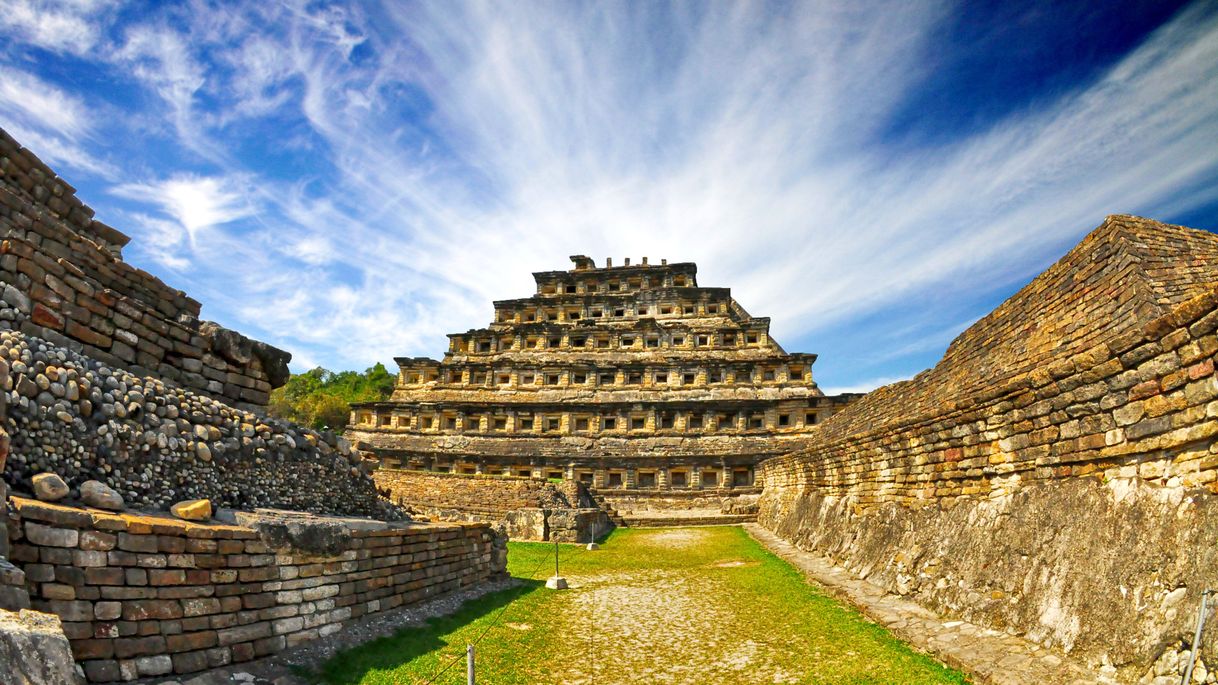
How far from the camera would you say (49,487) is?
449 cm

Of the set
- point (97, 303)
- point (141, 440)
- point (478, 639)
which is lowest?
point (478, 639)

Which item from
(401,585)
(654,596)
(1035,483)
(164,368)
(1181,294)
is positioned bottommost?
(654,596)

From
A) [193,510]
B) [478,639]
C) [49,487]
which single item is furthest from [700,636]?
[49,487]

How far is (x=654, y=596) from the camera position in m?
9.60

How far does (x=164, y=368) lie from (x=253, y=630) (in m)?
3.63

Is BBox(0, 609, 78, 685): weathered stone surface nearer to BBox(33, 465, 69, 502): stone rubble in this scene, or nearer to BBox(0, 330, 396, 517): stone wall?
BBox(33, 465, 69, 502): stone rubble

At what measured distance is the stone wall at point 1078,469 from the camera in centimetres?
384

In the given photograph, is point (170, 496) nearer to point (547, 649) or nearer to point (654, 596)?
point (547, 649)

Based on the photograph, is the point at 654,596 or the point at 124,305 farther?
the point at 654,596

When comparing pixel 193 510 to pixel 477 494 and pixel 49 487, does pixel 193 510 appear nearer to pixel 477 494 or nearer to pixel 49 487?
pixel 49 487

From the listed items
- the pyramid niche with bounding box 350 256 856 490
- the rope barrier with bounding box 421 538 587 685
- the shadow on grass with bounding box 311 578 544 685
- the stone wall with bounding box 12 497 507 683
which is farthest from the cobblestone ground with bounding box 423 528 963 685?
the pyramid niche with bounding box 350 256 856 490

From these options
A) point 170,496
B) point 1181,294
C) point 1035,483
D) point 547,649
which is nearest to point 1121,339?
point 1035,483

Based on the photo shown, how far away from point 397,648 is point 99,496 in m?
3.10

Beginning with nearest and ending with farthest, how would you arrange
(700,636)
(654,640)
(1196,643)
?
(1196,643)
(654,640)
(700,636)
